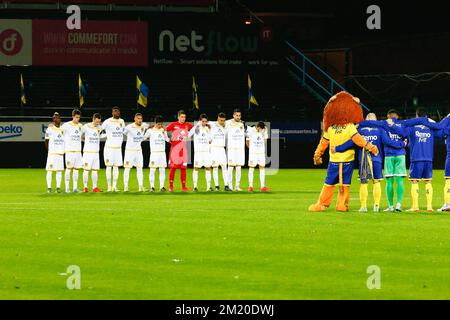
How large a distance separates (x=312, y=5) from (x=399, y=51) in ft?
27.0

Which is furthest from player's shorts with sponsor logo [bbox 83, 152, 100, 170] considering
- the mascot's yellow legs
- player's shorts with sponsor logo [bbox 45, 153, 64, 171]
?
the mascot's yellow legs

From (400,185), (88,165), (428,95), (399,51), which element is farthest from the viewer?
(399,51)

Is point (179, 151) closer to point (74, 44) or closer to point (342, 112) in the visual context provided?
point (342, 112)

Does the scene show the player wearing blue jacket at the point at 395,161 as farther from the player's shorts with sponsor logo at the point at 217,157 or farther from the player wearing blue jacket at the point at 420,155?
the player's shorts with sponsor logo at the point at 217,157

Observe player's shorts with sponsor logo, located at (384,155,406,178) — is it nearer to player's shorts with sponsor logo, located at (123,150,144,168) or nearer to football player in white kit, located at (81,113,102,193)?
player's shorts with sponsor logo, located at (123,150,144,168)

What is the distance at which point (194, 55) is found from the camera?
4997cm

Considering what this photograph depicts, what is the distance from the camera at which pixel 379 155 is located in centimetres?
2177

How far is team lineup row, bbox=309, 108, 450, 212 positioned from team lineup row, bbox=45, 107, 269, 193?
820 centimetres

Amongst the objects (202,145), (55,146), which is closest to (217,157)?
(202,145)

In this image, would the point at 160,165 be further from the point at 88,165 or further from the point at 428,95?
the point at 428,95

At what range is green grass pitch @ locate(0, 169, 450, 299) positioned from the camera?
11922mm

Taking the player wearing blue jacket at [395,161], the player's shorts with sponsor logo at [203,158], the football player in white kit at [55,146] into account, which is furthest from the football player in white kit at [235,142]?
the player wearing blue jacket at [395,161]
